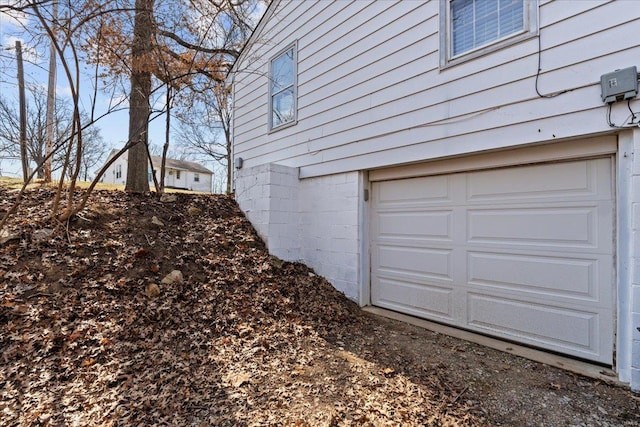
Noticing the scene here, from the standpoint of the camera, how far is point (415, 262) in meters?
4.20

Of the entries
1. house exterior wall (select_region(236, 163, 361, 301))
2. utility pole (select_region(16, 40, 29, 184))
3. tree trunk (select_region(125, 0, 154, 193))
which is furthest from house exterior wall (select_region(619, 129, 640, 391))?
tree trunk (select_region(125, 0, 154, 193))

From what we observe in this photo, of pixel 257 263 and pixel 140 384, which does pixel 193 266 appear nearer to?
pixel 257 263

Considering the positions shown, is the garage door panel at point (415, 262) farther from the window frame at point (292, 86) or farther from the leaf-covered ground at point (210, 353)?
the window frame at point (292, 86)

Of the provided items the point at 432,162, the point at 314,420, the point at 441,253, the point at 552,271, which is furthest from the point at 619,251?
the point at 314,420

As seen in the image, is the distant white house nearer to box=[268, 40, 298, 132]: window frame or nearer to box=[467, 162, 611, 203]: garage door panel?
box=[268, 40, 298, 132]: window frame

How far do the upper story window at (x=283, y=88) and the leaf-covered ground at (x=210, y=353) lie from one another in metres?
2.86

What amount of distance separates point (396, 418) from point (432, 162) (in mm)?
2847

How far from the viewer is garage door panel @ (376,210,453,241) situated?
390 cm

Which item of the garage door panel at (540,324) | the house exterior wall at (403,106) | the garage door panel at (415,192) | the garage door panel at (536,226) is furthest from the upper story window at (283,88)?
the garage door panel at (540,324)

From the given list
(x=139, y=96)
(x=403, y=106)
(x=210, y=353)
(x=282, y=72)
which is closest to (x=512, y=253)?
(x=403, y=106)

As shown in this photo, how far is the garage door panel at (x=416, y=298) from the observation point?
3.90m

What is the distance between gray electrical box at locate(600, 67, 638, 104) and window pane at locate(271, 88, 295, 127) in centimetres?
433

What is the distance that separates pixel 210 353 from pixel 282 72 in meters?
5.24

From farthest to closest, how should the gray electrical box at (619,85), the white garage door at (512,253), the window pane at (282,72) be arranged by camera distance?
the window pane at (282,72)
the white garage door at (512,253)
the gray electrical box at (619,85)
